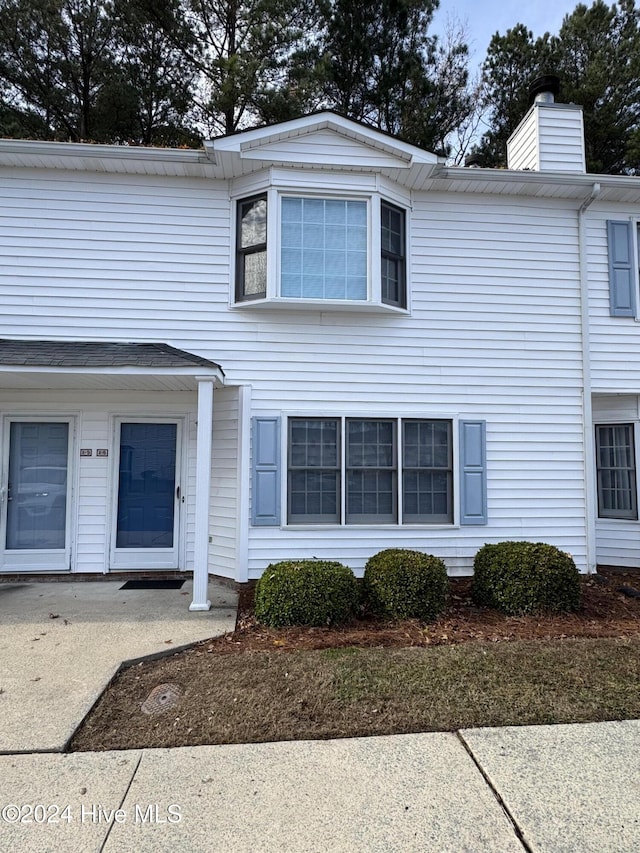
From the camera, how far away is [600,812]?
90.8 inches

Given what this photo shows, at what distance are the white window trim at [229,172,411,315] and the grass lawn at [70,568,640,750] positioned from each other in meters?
3.76

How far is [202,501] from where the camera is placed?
538 cm

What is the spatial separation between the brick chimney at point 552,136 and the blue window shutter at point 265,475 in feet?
17.7

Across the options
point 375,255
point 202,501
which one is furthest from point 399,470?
point 375,255

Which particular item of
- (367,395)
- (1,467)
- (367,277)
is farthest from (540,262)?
(1,467)

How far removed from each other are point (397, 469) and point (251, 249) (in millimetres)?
3398

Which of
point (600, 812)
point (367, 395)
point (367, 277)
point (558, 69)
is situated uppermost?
point (558, 69)

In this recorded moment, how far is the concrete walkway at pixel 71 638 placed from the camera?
10.1 feet

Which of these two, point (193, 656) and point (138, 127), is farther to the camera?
point (138, 127)

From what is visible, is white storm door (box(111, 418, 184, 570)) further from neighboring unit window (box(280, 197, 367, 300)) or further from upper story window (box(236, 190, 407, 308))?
neighboring unit window (box(280, 197, 367, 300))

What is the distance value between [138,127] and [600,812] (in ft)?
44.1

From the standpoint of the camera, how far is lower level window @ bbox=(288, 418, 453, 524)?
641cm

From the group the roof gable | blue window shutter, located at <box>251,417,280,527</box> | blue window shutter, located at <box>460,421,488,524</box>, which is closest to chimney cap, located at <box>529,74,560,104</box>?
the roof gable

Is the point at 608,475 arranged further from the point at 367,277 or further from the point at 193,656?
the point at 193,656
